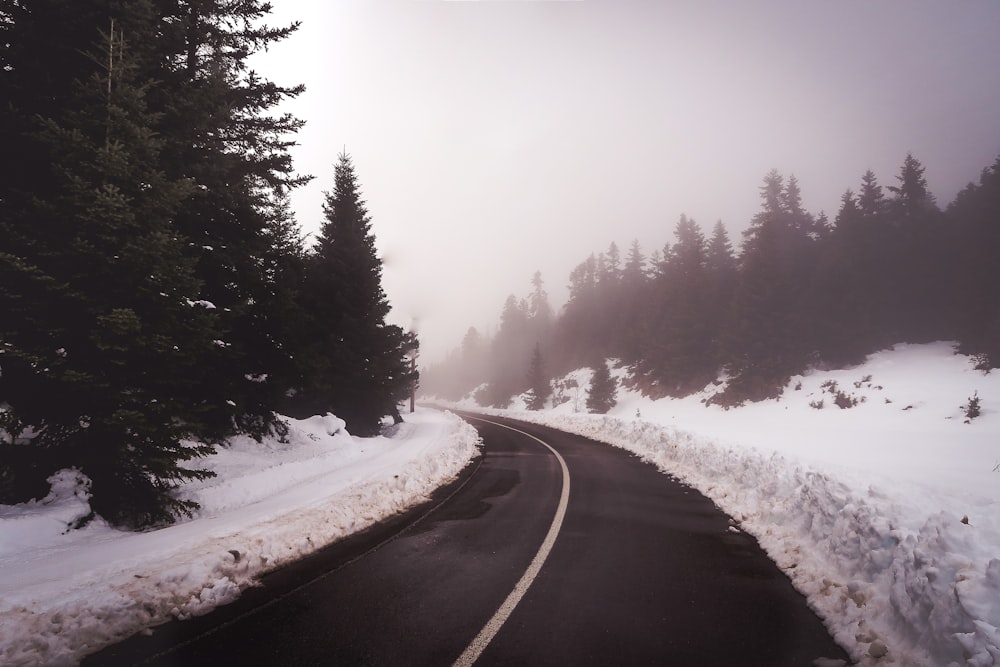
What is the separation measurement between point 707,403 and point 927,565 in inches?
1413

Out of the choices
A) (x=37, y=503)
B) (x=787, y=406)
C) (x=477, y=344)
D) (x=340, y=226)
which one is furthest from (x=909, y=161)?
(x=477, y=344)

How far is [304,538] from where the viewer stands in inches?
239

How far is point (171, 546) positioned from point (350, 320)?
1360cm

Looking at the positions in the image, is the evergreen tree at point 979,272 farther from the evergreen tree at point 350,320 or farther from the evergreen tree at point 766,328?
the evergreen tree at point 350,320

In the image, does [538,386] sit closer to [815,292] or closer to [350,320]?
[815,292]

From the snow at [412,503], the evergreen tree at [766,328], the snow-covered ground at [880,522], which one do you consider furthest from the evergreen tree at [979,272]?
the snow at [412,503]

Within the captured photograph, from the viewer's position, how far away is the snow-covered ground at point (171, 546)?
3738mm

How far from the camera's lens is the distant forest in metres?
34.4

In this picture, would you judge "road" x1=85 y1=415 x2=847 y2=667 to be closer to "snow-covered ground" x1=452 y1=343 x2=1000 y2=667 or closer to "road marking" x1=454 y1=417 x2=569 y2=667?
"road marking" x1=454 y1=417 x2=569 y2=667

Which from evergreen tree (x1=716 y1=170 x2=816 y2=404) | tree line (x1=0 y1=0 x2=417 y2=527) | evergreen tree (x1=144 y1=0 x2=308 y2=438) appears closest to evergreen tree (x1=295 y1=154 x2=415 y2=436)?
evergreen tree (x1=144 y1=0 x2=308 y2=438)

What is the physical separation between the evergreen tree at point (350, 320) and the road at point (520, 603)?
11.9 metres

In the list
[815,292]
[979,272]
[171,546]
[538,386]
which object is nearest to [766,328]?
[815,292]

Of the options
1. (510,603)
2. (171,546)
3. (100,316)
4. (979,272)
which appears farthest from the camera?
(979,272)

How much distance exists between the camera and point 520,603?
14.2 ft
